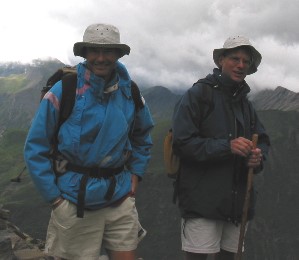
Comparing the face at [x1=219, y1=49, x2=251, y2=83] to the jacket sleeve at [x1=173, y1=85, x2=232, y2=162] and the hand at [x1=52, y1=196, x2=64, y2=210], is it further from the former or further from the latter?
the hand at [x1=52, y1=196, x2=64, y2=210]

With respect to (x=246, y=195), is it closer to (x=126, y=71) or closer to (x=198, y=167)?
(x=198, y=167)

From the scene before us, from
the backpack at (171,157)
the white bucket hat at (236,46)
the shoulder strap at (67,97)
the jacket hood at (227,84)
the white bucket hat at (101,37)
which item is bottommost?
the backpack at (171,157)

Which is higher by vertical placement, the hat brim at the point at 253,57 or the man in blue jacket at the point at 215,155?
the hat brim at the point at 253,57

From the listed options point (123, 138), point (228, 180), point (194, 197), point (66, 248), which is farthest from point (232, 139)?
point (66, 248)

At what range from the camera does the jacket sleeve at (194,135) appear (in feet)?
20.9

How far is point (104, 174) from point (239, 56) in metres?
2.93

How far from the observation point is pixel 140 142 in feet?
21.2

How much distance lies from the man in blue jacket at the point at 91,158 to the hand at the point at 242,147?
62.7 inches

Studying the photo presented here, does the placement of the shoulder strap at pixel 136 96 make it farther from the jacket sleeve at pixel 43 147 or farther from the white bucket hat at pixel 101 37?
the jacket sleeve at pixel 43 147

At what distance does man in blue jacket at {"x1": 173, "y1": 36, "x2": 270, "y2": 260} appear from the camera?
6.44m

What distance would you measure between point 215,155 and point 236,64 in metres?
1.56

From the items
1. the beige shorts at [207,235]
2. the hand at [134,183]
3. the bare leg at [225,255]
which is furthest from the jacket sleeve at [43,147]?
the bare leg at [225,255]

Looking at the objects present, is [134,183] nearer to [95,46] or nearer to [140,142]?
[140,142]

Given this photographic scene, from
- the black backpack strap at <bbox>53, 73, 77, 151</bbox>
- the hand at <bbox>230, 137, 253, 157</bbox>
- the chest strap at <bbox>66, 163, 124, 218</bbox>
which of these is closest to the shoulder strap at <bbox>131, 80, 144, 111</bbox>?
the black backpack strap at <bbox>53, 73, 77, 151</bbox>
